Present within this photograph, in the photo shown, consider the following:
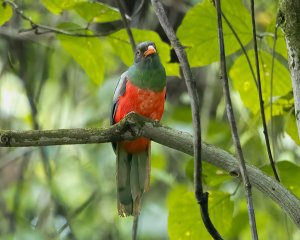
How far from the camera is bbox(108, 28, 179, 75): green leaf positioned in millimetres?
2771

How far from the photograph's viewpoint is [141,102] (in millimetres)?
3188

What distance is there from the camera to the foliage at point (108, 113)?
8.48 ft

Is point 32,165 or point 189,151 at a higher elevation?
point 32,165

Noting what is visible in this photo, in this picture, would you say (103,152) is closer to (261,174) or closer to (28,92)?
(28,92)

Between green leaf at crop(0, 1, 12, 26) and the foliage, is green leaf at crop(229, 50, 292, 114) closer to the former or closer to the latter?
the foliage

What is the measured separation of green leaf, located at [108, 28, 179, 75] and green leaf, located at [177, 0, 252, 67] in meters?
0.19

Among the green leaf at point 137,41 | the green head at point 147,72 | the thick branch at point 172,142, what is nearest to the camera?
the thick branch at point 172,142

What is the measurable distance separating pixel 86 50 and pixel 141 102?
50 cm

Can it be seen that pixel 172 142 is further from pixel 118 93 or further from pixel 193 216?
pixel 118 93

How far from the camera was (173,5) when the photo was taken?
4672 millimetres

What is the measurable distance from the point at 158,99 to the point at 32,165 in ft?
7.24

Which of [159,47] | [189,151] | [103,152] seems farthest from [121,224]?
[189,151]

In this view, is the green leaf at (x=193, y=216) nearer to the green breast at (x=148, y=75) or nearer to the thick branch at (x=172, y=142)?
the thick branch at (x=172, y=142)

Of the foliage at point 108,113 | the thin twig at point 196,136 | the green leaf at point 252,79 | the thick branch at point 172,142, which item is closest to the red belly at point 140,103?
the foliage at point 108,113
